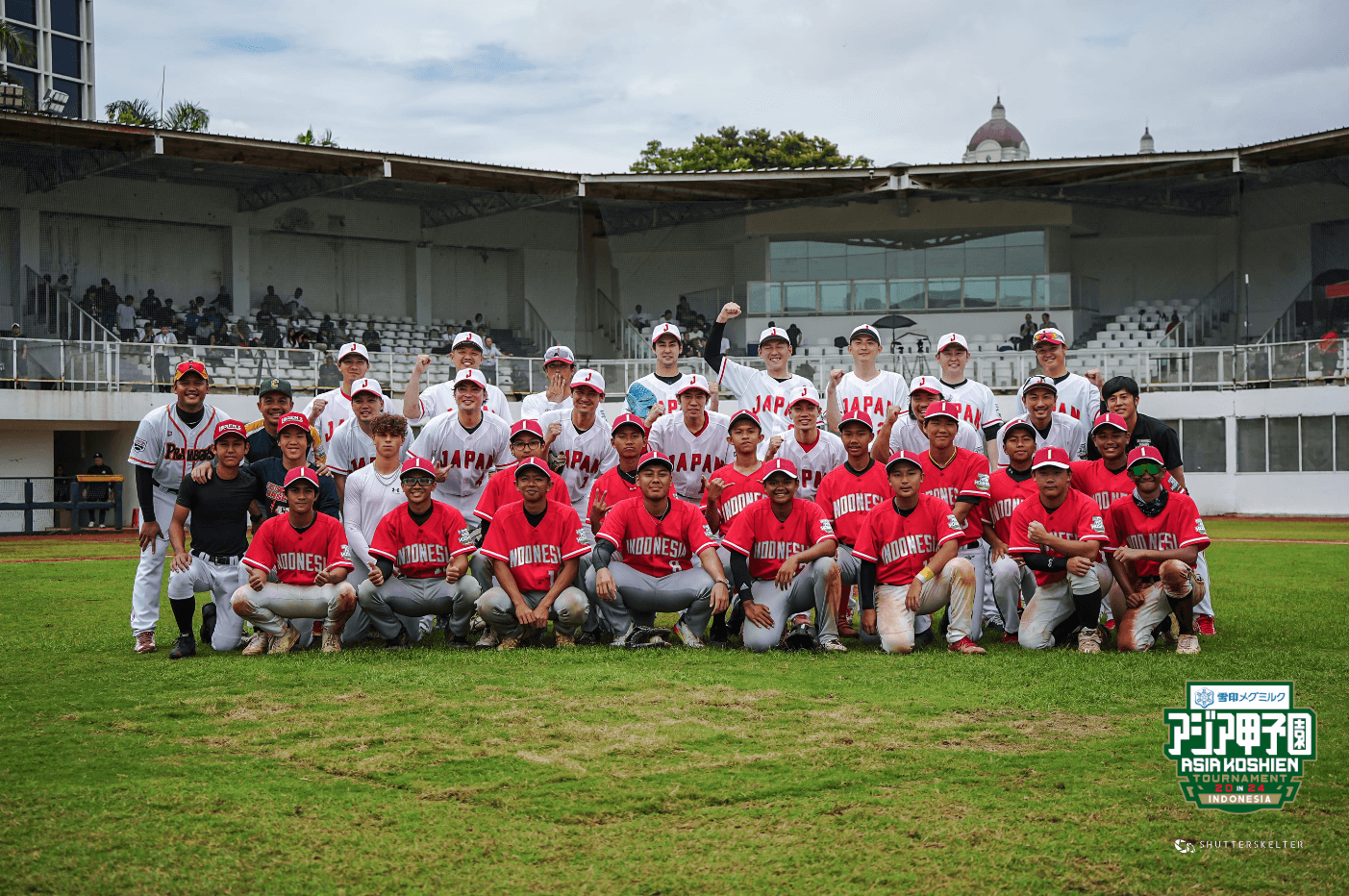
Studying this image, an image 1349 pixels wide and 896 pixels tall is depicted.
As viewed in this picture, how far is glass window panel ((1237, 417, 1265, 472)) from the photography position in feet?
88.7

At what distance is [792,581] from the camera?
7.95 meters

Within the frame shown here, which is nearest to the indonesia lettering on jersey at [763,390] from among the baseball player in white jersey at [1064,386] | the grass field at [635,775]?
the baseball player in white jersey at [1064,386]

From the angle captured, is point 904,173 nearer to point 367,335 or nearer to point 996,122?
point 367,335

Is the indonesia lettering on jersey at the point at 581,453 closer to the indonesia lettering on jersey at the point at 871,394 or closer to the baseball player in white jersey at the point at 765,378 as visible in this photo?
the baseball player in white jersey at the point at 765,378

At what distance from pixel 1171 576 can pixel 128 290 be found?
3070 centimetres

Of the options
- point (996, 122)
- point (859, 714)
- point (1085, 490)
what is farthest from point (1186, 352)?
point (996, 122)

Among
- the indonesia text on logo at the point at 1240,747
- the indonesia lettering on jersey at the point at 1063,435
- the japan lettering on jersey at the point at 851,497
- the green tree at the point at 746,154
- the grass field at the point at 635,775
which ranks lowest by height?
the grass field at the point at 635,775

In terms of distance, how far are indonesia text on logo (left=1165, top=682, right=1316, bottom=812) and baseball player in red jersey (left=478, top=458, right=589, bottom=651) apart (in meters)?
4.16

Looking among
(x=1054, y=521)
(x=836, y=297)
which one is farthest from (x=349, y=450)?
(x=836, y=297)

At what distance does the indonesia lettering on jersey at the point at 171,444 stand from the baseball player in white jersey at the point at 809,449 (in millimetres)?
4310

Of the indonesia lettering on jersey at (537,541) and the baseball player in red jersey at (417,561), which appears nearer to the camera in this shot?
the baseball player in red jersey at (417,561)

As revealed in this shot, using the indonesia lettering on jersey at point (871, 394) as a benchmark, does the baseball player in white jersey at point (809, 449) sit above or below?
below

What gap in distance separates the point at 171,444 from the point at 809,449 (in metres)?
4.87

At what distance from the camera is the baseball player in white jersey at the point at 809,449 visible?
8.77m
